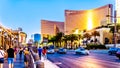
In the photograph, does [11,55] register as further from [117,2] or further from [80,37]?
[117,2]

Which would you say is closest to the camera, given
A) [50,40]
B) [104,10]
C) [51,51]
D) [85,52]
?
[85,52]

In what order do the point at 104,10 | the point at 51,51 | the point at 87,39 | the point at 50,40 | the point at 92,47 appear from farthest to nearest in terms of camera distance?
the point at 104,10 → the point at 50,40 → the point at 87,39 → the point at 92,47 → the point at 51,51

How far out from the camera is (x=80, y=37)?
152m

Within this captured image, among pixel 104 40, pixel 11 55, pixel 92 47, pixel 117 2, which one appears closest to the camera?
pixel 11 55

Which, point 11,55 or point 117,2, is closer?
point 11,55

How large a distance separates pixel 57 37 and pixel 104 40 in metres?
29.7

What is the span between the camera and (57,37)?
161 meters

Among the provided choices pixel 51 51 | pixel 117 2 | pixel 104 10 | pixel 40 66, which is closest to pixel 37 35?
pixel 40 66

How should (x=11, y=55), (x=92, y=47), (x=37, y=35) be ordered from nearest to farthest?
(x=11, y=55)
(x=37, y=35)
(x=92, y=47)

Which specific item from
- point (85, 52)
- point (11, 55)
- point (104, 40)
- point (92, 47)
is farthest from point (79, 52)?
point (104, 40)

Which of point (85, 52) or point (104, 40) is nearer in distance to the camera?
point (85, 52)

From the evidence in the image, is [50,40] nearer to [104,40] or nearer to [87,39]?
[87,39]

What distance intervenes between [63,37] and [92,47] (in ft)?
159

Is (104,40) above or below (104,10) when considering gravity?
below
